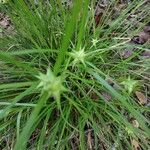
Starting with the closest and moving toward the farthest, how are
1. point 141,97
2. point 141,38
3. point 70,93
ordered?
point 70,93
point 141,97
point 141,38

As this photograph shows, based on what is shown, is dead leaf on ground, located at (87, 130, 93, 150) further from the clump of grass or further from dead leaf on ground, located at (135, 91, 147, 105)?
dead leaf on ground, located at (135, 91, 147, 105)

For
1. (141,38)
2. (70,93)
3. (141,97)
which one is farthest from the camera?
(141,38)

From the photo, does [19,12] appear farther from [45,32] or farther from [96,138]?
[96,138]

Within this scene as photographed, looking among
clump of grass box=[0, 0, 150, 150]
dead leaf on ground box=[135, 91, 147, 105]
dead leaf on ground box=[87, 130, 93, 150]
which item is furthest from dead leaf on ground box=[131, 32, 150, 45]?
dead leaf on ground box=[87, 130, 93, 150]

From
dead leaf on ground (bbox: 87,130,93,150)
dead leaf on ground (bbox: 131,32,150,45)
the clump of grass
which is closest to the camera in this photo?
the clump of grass

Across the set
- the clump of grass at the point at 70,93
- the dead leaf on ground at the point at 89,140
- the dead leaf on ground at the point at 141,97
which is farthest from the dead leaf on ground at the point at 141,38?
the dead leaf on ground at the point at 89,140

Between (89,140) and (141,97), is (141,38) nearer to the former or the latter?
(141,97)

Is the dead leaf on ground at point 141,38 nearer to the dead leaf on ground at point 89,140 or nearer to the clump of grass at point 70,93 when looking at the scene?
the clump of grass at point 70,93

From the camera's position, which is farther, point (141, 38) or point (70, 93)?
point (141, 38)

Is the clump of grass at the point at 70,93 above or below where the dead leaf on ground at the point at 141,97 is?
above

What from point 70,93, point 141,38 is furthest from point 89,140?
point 141,38

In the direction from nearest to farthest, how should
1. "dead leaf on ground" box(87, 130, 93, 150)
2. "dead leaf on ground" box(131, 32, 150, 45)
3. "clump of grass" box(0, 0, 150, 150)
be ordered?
"clump of grass" box(0, 0, 150, 150)
"dead leaf on ground" box(87, 130, 93, 150)
"dead leaf on ground" box(131, 32, 150, 45)

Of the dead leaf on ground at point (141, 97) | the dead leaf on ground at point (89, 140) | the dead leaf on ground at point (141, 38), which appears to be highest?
the dead leaf on ground at point (141, 38)
